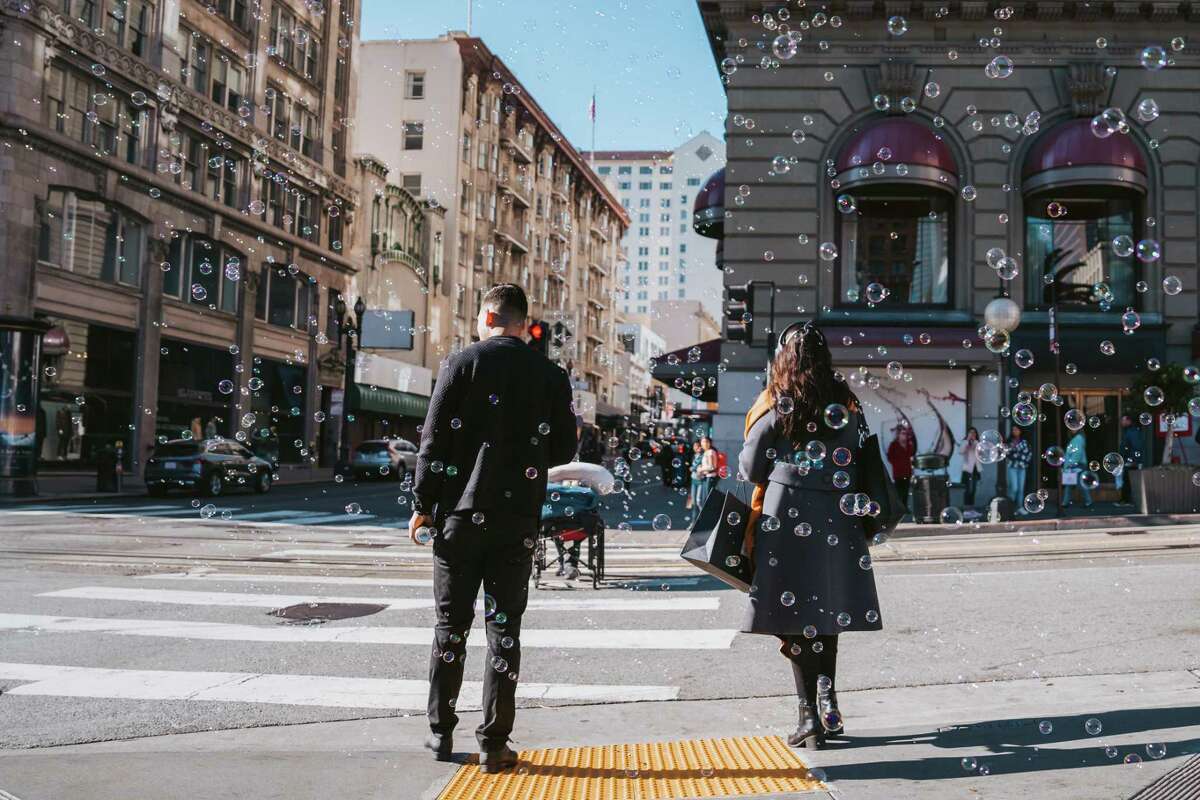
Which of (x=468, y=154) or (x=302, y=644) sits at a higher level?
(x=468, y=154)

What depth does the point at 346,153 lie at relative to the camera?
4250 cm

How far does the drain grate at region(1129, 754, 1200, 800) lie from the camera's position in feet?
12.5

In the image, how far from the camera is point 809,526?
4.62 m

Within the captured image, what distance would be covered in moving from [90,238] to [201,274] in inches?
241

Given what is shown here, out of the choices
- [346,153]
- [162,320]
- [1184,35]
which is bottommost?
[162,320]

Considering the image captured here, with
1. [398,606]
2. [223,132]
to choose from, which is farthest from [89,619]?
[223,132]

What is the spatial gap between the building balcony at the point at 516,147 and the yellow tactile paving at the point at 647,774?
186ft

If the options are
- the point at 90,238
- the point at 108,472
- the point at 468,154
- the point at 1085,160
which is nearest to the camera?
the point at 1085,160

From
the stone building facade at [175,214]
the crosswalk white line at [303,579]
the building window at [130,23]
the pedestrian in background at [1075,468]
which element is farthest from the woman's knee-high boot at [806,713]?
the building window at [130,23]

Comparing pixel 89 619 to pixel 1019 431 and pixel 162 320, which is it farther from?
pixel 162 320

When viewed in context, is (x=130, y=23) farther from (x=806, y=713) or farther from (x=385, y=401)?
(x=806, y=713)

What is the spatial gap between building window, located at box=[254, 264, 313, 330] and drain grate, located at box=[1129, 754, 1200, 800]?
3666 centimetres

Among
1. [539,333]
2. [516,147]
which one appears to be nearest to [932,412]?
[539,333]

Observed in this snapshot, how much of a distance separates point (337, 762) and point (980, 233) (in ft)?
63.0
